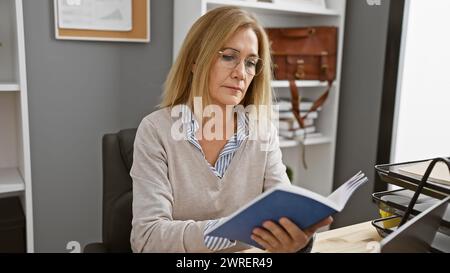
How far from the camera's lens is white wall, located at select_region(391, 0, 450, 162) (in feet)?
5.78

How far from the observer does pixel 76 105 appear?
1.76 metres

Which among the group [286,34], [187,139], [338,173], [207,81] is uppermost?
[286,34]

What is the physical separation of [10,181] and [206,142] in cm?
80

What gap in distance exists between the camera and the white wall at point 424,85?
5.78ft

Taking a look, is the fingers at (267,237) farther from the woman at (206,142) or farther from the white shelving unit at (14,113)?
the white shelving unit at (14,113)

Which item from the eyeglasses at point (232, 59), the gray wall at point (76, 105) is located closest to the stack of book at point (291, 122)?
the gray wall at point (76, 105)

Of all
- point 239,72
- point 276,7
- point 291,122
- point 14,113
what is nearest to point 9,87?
point 14,113

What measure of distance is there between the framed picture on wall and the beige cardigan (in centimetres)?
79

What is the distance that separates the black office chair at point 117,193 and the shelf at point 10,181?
0.49 metres

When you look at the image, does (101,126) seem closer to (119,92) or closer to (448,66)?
(119,92)

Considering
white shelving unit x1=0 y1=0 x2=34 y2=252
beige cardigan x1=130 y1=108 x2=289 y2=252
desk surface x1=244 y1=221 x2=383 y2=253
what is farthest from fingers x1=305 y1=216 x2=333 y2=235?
white shelving unit x1=0 y1=0 x2=34 y2=252

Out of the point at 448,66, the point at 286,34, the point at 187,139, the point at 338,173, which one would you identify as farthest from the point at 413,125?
the point at 187,139
